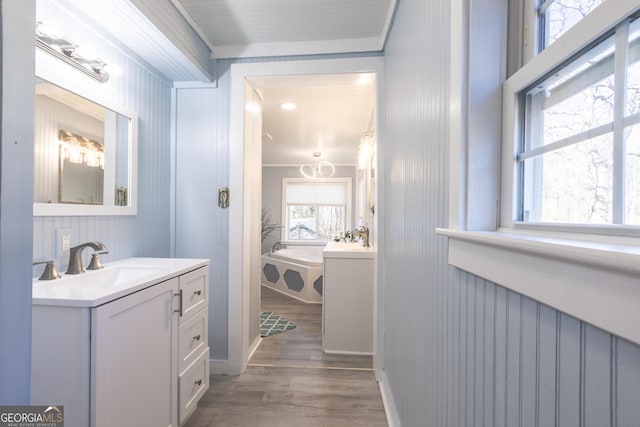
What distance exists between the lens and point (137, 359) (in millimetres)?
1188

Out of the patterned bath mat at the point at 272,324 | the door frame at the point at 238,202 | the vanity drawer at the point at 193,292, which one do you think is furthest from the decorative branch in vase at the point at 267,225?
the vanity drawer at the point at 193,292

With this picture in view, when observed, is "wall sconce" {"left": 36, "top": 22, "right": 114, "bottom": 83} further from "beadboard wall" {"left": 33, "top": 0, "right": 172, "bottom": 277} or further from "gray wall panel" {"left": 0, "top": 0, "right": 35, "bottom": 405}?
"gray wall panel" {"left": 0, "top": 0, "right": 35, "bottom": 405}

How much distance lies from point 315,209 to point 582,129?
6277 mm

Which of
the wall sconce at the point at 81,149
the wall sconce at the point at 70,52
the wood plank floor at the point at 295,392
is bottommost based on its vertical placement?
the wood plank floor at the point at 295,392

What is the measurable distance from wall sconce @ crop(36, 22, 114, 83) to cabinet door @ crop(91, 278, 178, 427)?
1183 millimetres

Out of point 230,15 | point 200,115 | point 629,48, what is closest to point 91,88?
point 200,115

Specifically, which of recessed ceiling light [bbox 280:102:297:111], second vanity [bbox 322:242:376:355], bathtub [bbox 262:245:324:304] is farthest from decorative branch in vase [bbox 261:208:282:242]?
second vanity [bbox 322:242:376:355]

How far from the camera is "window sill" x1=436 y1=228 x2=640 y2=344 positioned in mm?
317

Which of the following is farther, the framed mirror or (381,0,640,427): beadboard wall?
the framed mirror

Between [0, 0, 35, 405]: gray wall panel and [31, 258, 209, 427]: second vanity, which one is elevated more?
[0, 0, 35, 405]: gray wall panel

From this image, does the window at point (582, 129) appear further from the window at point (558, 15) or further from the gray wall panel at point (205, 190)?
the gray wall panel at point (205, 190)

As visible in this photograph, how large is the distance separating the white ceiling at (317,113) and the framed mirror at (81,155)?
3.49 feet

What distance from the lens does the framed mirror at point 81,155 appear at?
1.30m

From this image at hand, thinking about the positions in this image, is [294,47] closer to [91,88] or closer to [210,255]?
[91,88]
